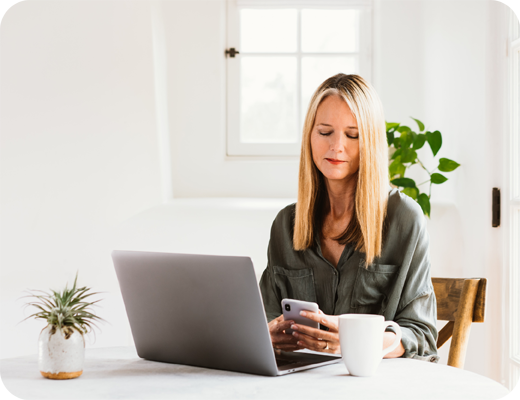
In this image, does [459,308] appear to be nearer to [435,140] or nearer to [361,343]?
[361,343]

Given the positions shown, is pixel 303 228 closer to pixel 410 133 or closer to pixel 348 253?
pixel 348 253

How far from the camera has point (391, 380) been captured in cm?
92

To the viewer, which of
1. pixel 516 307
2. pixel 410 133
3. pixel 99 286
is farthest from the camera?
pixel 99 286

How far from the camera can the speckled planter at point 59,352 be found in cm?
93

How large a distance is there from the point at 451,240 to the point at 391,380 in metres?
1.60

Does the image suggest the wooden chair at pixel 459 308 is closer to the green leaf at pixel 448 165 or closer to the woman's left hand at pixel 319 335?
the woman's left hand at pixel 319 335

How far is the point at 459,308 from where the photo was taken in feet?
4.73

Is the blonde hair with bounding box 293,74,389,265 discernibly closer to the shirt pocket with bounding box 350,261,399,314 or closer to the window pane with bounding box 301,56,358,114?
the shirt pocket with bounding box 350,261,399,314

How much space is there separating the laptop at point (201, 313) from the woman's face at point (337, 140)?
19.5 inches

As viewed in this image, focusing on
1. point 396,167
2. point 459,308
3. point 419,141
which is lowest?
point 459,308

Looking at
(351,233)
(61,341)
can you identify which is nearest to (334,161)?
(351,233)

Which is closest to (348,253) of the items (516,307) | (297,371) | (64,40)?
(297,371)

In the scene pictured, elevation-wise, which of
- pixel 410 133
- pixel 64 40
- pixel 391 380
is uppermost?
pixel 64 40

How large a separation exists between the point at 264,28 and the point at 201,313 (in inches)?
84.1
